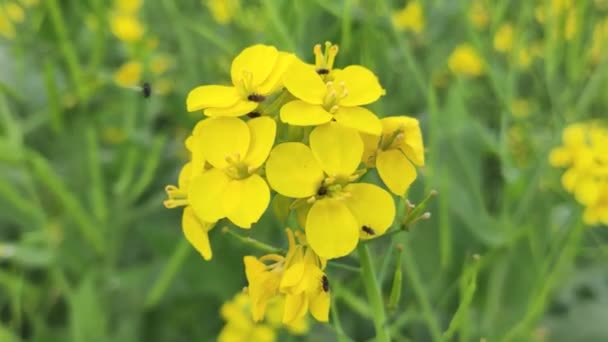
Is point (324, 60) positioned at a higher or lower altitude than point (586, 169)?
higher

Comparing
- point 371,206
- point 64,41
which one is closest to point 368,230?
point 371,206

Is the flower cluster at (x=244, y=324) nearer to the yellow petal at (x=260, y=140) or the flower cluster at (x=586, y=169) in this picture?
the flower cluster at (x=586, y=169)

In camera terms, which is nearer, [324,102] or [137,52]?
[324,102]

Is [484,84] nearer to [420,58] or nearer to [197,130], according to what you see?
[420,58]

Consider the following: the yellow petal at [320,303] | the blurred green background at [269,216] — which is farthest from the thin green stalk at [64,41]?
the yellow petal at [320,303]

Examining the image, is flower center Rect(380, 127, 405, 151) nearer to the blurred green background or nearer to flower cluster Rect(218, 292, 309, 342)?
the blurred green background

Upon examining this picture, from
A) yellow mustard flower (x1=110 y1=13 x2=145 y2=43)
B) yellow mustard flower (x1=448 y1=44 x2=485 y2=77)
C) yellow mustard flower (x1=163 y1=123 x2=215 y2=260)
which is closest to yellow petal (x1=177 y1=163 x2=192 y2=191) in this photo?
yellow mustard flower (x1=163 y1=123 x2=215 y2=260)

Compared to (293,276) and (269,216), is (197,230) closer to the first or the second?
(293,276)
